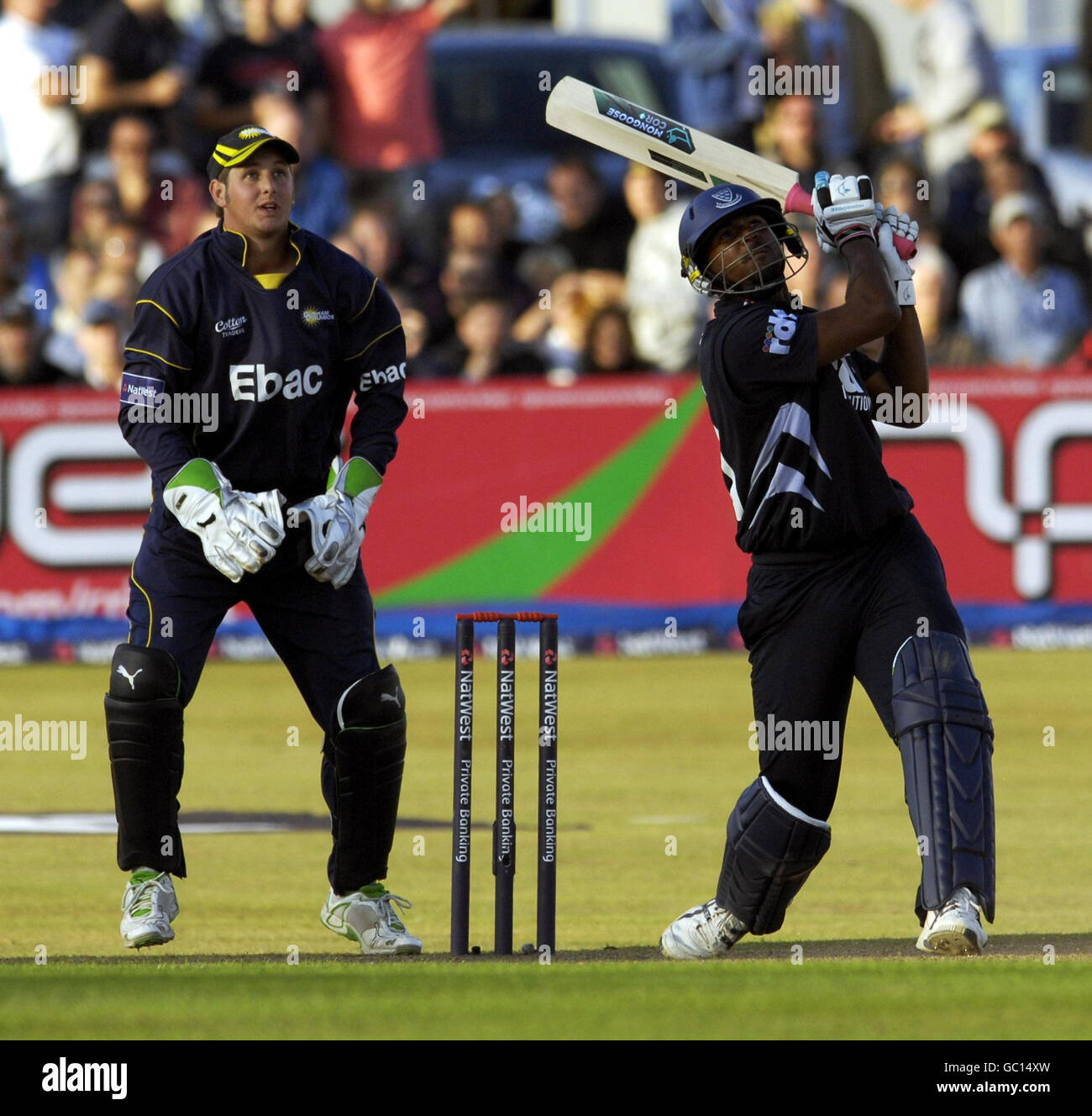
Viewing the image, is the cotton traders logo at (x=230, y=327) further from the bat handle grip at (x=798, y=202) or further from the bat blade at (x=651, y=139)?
the bat handle grip at (x=798, y=202)

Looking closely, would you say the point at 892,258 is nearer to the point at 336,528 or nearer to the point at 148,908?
the point at 336,528

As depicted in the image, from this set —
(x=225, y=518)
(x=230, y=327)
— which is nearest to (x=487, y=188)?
(x=230, y=327)

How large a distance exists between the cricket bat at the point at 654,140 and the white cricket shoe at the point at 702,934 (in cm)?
230

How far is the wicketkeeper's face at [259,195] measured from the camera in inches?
268

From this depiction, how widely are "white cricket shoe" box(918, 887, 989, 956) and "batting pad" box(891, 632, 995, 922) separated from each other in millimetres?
23

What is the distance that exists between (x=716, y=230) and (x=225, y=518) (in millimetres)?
1654

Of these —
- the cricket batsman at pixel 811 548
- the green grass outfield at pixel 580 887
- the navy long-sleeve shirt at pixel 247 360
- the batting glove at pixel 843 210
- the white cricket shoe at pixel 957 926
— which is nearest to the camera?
the green grass outfield at pixel 580 887

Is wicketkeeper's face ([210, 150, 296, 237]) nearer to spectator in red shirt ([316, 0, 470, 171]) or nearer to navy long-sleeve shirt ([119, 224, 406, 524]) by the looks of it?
navy long-sleeve shirt ([119, 224, 406, 524])

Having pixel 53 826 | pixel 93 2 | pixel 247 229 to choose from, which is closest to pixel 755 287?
pixel 247 229

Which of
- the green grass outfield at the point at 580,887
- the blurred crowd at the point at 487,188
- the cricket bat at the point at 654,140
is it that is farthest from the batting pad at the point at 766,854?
the blurred crowd at the point at 487,188

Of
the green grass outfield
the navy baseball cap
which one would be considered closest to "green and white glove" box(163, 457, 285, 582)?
the navy baseball cap

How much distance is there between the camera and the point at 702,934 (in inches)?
257

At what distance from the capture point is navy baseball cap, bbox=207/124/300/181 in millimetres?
6801
